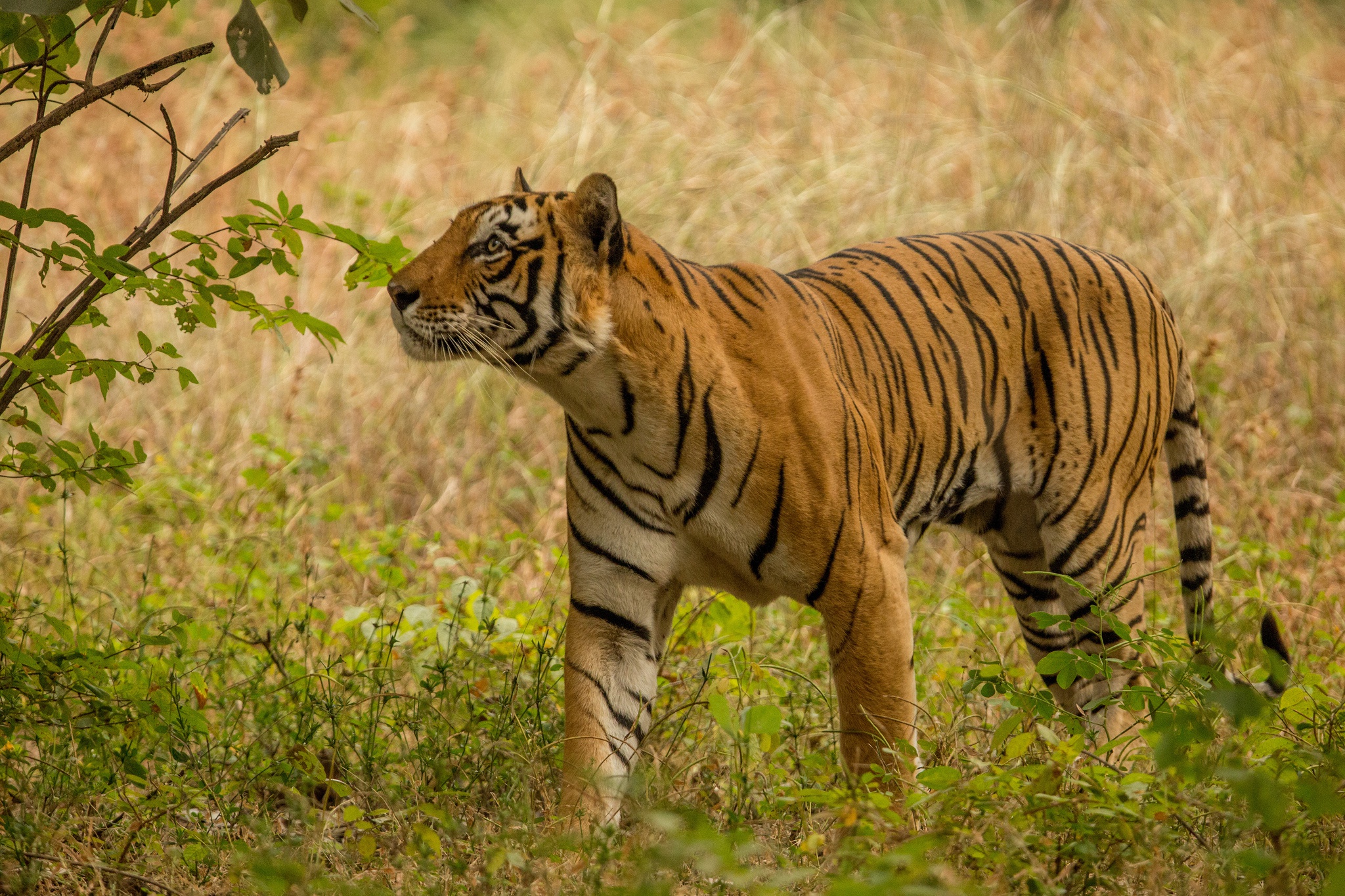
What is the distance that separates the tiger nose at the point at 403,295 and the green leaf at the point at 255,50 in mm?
649

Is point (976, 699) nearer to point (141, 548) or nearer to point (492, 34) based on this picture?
point (141, 548)

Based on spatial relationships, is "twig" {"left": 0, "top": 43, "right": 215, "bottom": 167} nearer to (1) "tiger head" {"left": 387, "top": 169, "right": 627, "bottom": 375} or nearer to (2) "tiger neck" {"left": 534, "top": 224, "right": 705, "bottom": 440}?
(1) "tiger head" {"left": 387, "top": 169, "right": 627, "bottom": 375}

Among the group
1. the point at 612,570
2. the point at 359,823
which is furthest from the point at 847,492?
the point at 359,823

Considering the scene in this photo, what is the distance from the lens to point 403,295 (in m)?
2.90

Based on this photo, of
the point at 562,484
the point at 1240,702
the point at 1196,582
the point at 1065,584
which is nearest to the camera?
the point at 1240,702

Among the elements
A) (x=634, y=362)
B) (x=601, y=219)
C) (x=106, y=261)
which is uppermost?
(x=601, y=219)

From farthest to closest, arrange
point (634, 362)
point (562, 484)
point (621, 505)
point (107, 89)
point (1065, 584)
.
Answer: point (562, 484) < point (1065, 584) < point (621, 505) < point (634, 362) < point (107, 89)

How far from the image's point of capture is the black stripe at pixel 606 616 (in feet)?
10.1

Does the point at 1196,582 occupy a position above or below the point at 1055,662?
above

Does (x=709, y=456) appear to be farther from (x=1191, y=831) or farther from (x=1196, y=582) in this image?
(x=1196, y=582)

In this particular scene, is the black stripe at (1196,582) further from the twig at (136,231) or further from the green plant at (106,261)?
the twig at (136,231)

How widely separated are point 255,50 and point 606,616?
57.6 inches

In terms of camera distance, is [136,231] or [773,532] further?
[773,532]

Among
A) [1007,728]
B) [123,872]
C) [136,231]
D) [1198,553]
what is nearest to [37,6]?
[136,231]
